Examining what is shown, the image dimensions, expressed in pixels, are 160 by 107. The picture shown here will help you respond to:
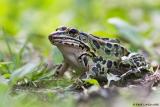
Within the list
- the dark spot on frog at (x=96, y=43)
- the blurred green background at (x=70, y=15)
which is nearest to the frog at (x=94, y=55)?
the dark spot on frog at (x=96, y=43)

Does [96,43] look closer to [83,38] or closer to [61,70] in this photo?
[83,38]

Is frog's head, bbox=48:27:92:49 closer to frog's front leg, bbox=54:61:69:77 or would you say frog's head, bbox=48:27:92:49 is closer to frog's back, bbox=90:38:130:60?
frog's back, bbox=90:38:130:60

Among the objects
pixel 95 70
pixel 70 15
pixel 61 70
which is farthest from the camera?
pixel 70 15

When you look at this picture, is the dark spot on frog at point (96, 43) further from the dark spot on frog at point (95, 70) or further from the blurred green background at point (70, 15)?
the blurred green background at point (70, 15)

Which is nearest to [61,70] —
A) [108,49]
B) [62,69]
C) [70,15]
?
[62,69]

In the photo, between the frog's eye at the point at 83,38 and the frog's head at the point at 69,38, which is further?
the frog's eye at the point at 83,38

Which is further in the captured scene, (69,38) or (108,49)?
(108,49)

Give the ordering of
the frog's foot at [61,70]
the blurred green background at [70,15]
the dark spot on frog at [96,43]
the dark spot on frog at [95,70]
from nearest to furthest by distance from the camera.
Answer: the dark spot on frog at [95,70] → the dark spot on frog at [96,43] → the frog's foot at [61,70] → the blurred green background at [70,15]

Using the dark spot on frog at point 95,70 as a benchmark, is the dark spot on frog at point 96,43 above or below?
above

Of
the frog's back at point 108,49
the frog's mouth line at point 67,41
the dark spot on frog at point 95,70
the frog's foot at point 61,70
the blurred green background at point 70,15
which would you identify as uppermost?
the blurred green background at point 70,15
